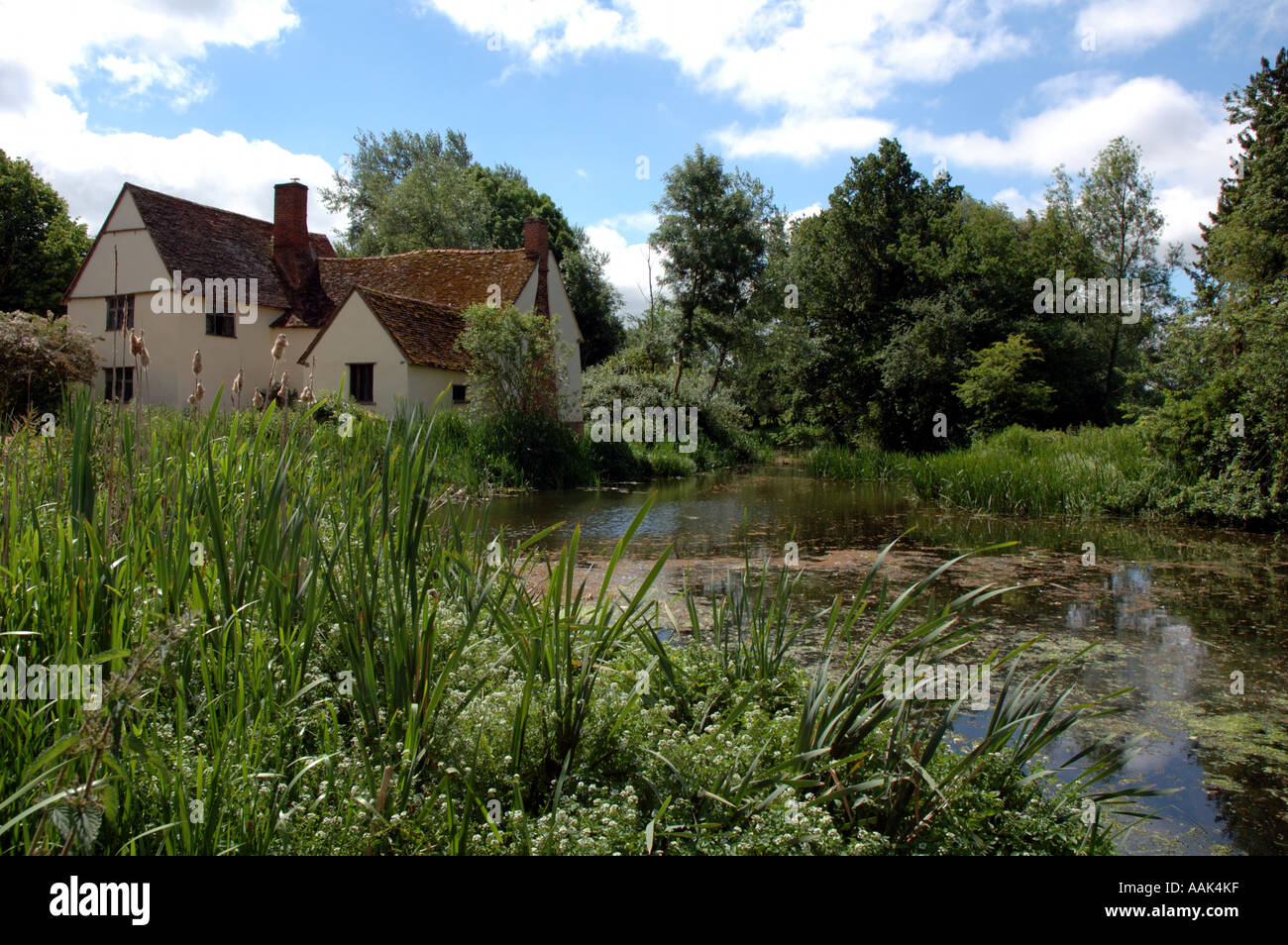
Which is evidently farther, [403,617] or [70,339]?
[70,339]

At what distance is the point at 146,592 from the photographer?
11.2 feet

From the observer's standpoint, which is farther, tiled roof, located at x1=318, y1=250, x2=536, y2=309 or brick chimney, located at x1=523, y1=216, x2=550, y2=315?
brick chimney, located at x1=523, y1=216, x2=550, y2=315

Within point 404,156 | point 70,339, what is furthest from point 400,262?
point 404,156

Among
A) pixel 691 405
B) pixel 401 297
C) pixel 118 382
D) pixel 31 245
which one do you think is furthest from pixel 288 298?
pixel 118 382

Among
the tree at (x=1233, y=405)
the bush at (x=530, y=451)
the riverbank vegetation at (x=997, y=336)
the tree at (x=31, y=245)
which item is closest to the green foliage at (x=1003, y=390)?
the riverbank vegetation at (x=997, y=336)

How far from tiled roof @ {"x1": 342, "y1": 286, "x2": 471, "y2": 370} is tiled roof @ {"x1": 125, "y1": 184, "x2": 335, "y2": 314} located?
438 centimetres

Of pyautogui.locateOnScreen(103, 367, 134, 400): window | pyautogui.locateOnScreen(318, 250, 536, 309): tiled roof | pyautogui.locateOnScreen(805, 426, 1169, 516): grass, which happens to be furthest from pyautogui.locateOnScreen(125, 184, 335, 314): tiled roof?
pyautogui.locateOnScreen(805, 426, 1169, 516): grass

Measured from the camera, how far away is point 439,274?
31438mm

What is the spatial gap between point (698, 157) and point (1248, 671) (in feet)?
119

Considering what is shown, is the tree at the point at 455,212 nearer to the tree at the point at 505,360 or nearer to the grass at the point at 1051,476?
the tree at the point at 505,360

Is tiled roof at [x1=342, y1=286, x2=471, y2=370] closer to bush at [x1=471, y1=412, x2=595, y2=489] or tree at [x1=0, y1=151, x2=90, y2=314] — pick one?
bush at [x1=471, y1=412, x2=595, y2=489]

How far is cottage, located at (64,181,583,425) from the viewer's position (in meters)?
24.4

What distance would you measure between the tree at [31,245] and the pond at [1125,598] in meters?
27.4
